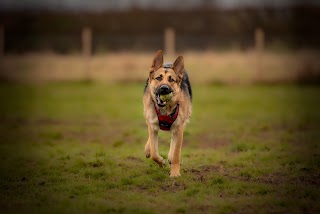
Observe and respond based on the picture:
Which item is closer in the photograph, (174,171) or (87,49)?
(174,171)

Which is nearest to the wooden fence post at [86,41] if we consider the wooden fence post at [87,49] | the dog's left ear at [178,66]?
the wooden fence post at [87,49]

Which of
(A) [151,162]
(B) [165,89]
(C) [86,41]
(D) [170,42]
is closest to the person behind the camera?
(B) [165,89]

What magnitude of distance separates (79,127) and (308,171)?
673 cm

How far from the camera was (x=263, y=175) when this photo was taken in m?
8.20

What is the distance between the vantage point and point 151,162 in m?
8.93

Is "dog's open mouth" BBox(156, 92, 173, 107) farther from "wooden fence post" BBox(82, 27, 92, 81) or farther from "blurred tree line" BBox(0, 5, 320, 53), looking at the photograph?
"wooden fence post" BBox(82, 27, 92, 81)

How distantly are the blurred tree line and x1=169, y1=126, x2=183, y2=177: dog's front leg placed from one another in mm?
17414

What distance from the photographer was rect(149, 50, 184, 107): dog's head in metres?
7.71

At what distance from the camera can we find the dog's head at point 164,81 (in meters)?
7.71

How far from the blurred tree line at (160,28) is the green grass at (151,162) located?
25.8 feet

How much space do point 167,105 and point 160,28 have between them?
21329 mm

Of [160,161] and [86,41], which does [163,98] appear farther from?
[86,41]

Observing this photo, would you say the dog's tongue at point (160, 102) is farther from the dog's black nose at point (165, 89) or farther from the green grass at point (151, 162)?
the green grass at point (151, 162)

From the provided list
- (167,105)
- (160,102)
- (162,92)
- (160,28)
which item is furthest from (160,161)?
(160,28)
